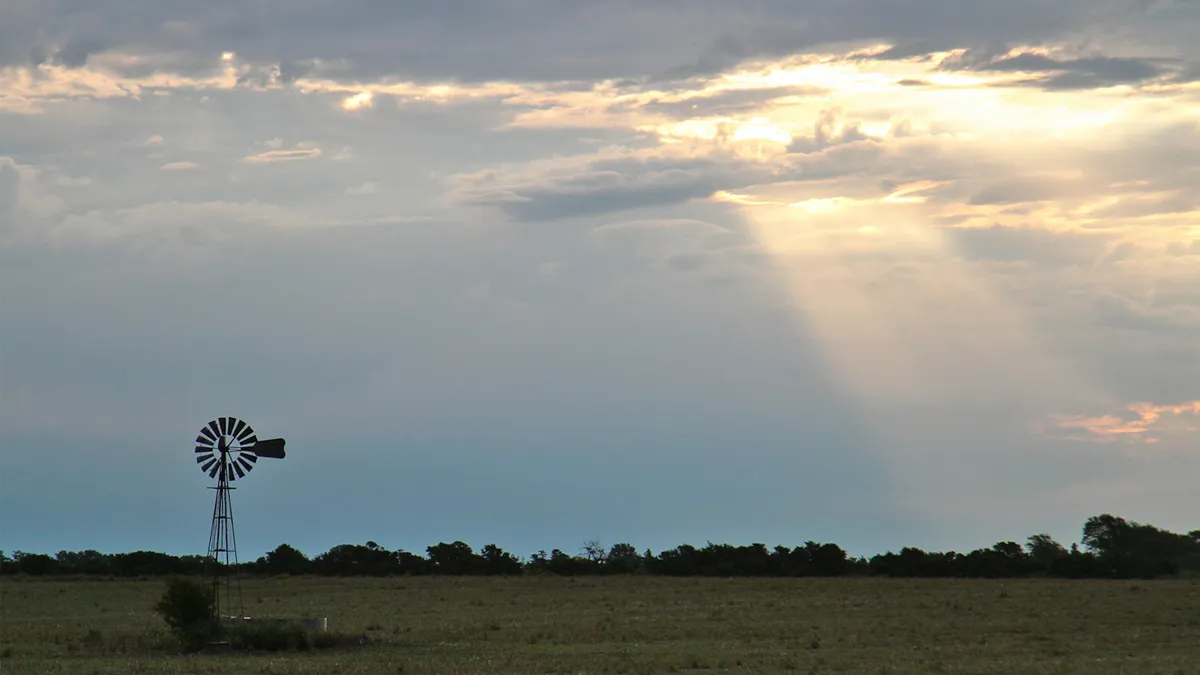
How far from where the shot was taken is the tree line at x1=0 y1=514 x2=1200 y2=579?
86062mm

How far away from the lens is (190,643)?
37125 millimetres

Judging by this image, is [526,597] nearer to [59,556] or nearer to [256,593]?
[256,593]

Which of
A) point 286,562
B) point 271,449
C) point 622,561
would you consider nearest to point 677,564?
point 622,561

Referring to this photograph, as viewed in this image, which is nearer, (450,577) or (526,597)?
(526,597)

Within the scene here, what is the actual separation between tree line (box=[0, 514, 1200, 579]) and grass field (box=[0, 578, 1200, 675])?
1549 centimetres

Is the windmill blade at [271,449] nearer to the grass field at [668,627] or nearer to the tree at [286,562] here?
the grass field at [668,627]

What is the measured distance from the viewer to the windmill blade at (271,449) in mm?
39438

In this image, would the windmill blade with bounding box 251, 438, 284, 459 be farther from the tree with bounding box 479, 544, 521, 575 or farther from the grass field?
the tree with bounding box 479, 544, 521, 575

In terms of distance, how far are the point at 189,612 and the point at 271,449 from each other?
5.29 meters

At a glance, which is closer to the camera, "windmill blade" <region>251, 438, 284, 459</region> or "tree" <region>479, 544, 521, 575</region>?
"windmill blade" <region>251, 438, 284, 459</region>

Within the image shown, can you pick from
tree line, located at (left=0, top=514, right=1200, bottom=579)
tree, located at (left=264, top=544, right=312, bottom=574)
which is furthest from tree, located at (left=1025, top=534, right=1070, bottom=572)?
tree, located at (left=264, top=544, right=312, bottom=574)

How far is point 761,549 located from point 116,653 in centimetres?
6329

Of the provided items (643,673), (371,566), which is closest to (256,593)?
(371,566)

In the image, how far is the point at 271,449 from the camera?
130ft
